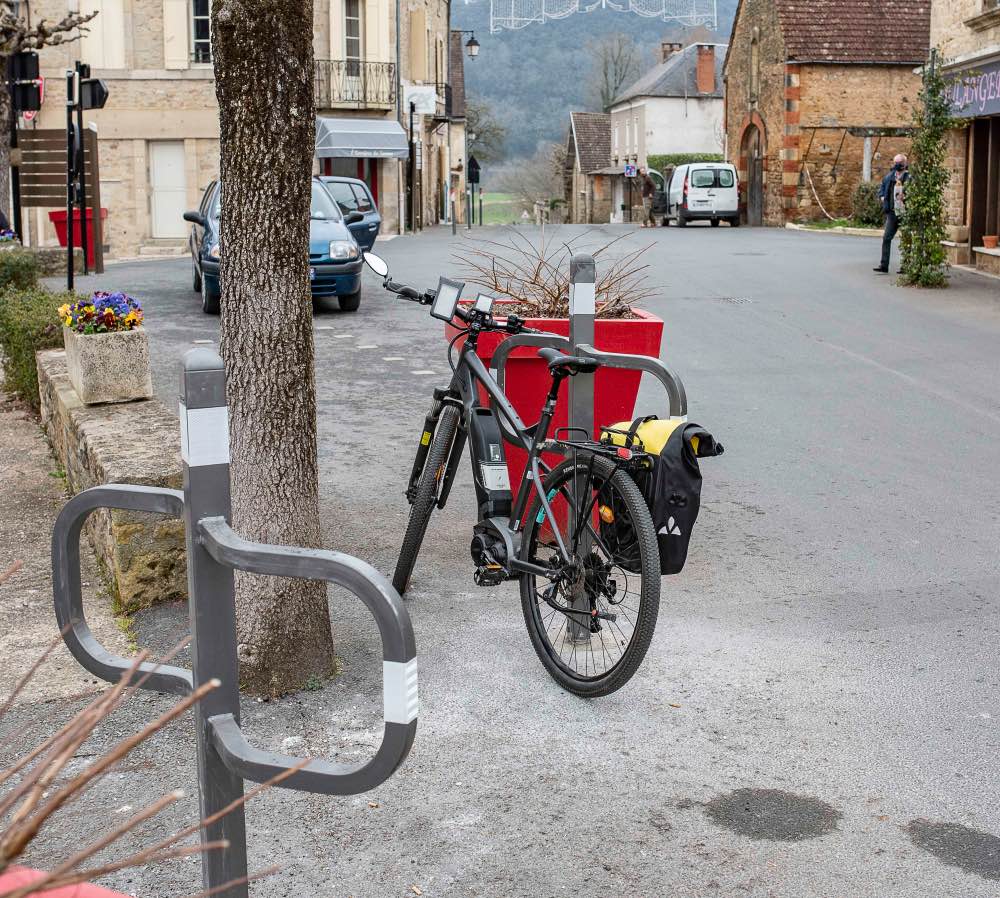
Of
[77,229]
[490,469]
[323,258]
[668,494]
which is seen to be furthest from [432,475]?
[77,229]

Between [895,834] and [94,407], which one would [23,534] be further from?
[895,834]

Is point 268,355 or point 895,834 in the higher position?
point 268,355

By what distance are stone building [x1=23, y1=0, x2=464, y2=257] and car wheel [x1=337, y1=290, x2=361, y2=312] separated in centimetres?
1910

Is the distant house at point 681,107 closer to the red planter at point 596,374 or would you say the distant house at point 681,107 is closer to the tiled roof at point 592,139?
the tiled roof at point 592,139

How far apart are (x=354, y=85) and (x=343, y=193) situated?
55.2 ft

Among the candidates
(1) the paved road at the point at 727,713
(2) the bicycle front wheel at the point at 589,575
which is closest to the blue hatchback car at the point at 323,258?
(1) the paved road at the point at 727,713

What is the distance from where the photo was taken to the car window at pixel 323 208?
A: 53.4 feet

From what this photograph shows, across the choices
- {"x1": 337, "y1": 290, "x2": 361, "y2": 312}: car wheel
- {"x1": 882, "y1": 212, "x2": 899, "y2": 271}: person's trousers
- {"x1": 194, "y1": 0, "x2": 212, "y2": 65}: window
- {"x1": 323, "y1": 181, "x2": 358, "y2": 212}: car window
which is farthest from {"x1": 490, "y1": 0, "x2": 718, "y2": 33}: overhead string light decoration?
{"x1": 337, "y1": 290, "x2": 361, "y2": 312}: car wheel

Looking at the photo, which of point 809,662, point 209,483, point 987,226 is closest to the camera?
point 209,483

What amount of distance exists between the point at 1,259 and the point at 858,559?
10.5 metres

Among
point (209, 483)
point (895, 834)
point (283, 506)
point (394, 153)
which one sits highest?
point (394, 153)

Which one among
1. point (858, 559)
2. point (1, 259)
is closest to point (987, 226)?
point (1, 259)

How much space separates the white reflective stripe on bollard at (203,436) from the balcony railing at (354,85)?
120ft

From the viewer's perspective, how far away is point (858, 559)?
6.12 metres
